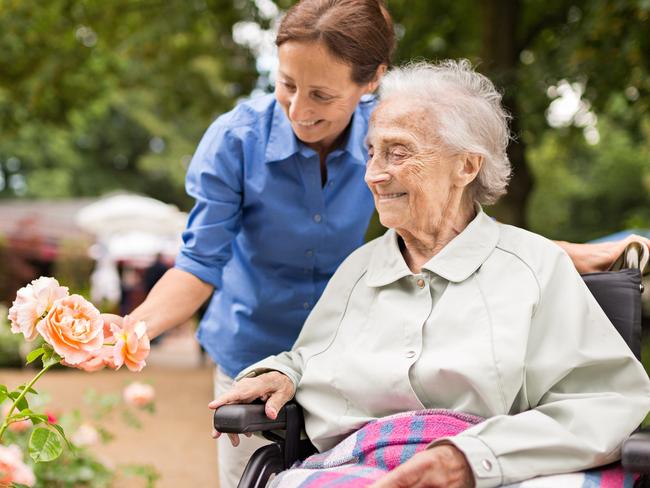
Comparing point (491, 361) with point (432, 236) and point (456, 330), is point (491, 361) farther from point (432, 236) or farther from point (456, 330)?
point (432, 236)

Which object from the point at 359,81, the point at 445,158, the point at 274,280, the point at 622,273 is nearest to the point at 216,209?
the point at 274,280

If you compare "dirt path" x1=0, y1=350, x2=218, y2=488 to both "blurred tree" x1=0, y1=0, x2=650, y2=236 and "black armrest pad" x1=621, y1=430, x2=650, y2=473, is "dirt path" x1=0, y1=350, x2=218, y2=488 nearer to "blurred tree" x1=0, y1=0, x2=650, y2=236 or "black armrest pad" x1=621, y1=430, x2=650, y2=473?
"blurred tree" x1=0, y1=0, x2=650, y2=236

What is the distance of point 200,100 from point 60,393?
3508mm

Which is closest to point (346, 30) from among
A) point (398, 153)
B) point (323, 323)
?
point (398, 153)

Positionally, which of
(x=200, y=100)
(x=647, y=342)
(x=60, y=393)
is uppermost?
(x=200, y=100)

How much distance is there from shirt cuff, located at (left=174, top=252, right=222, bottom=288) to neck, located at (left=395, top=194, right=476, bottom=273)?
1.97 feet

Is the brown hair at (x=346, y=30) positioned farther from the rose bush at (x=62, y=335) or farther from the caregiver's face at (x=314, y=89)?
the rose bush at (x=62, y=335)

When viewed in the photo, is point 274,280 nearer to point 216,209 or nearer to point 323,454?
point 216,209

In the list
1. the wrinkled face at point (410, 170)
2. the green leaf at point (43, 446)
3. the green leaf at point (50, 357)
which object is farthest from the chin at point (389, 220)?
the green leaf at point (43, 446)

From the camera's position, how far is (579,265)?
253 centimetres

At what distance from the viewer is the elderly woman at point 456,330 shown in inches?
77.0

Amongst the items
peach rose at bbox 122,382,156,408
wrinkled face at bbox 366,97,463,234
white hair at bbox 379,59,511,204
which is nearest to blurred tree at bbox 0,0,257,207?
peach rose at bbox 122,382,156,408

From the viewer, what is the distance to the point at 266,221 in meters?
2.75

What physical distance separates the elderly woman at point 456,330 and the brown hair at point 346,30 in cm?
10
